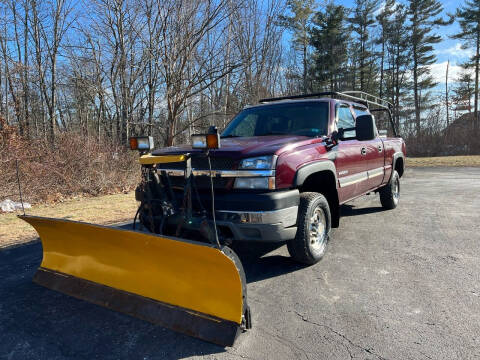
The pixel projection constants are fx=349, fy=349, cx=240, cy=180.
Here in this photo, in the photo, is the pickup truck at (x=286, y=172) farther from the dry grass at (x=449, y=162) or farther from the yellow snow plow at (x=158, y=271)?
the dry grass at (x=449, y=162)

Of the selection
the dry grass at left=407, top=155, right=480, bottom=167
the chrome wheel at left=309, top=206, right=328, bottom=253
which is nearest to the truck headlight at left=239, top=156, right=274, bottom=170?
the chrome wheel at left=309, top=206, right=328, bottom=253

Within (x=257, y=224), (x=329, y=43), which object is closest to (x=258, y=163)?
(x=257, y=224)

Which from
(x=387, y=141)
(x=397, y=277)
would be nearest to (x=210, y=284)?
(x=397, y=277)

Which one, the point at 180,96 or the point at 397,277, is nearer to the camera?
the point at 397,277

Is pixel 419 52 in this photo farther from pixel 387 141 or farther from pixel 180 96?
pixel 387 141

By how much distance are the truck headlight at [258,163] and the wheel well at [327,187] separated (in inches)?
38.2

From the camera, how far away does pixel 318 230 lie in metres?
4.03

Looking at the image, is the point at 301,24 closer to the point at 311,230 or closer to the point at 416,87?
the point at 416,87

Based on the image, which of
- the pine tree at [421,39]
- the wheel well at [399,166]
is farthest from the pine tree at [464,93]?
the wheel well at [399,166]

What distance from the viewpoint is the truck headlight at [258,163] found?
329 centimetres

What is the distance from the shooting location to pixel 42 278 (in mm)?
3717

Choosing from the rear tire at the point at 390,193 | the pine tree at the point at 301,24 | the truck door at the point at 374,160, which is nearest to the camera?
the truck door at the point at 374,160

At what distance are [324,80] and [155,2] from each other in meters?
→ 24.7

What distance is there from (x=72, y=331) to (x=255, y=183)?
1963 millimetres
